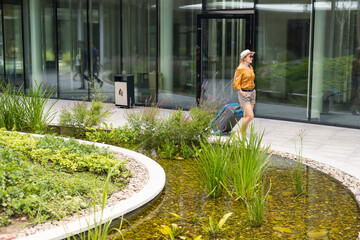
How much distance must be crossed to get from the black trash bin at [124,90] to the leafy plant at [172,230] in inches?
361

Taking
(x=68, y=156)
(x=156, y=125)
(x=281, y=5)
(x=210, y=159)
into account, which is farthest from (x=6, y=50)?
(x=210, y=159)

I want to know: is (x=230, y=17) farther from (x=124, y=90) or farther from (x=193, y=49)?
(x=124, y=90)

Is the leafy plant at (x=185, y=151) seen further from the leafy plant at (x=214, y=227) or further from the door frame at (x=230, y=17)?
the door frame at (x=230, y=17)

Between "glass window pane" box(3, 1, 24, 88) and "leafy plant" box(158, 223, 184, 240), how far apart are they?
14.1 meters

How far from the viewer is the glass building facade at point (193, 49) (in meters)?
11.2

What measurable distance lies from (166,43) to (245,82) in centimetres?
551

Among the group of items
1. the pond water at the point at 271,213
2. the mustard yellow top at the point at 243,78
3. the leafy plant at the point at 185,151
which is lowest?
the pond water at the point at 271,213

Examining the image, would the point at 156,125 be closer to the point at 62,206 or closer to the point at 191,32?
the point at 62,206

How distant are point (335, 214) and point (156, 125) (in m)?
3.56

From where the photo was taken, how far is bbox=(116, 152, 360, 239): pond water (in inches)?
181

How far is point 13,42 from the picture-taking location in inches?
687

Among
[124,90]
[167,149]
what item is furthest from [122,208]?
[124,90]

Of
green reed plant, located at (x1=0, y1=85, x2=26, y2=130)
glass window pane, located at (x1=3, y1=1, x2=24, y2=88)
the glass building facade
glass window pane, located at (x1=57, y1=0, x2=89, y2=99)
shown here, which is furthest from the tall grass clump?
glass window pane, located at (x1=3, y1=1, x2=24, y2=88)

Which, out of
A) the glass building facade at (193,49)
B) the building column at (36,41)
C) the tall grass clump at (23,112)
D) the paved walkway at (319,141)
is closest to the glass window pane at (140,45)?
the glass building facade at (193,49)
